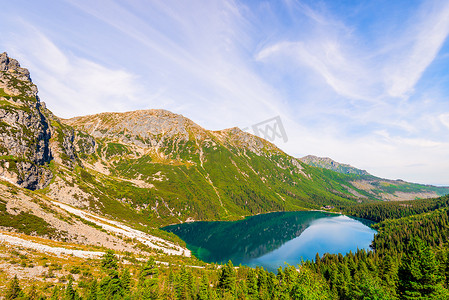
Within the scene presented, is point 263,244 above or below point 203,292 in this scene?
below

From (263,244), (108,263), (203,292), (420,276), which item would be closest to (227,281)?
(203,292)

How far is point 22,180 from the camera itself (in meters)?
104

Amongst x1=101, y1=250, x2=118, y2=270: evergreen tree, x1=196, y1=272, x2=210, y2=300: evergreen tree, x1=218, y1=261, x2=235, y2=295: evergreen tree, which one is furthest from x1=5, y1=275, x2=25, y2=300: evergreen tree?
x1=218, y1=261, x2=235, y2=295: evergreen tree

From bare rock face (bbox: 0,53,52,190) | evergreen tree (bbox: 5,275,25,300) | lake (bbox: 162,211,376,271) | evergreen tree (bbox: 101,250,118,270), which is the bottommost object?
lake (bbox: 162,211,376,271)

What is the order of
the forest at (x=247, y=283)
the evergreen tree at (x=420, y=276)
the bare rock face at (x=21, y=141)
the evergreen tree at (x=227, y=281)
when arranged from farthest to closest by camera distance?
the bare rock face at (x=21, y=141) < the evergreen tree at (x=227, y=281) < the forest at (x=247, y=283) < the evergreen tree at (x=420, y=276)

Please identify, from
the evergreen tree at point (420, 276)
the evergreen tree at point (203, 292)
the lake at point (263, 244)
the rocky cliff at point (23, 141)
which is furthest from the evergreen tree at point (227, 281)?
the rocky cliff at point (23, 141)

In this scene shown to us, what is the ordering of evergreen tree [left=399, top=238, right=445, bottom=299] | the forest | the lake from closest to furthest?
evergreen tree [left=399, top=238, right=445, bottom=299], the forest, the lake

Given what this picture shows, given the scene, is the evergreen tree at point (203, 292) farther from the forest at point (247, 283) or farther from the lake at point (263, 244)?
the lake at point (263, 244)

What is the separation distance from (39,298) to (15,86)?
746 ft

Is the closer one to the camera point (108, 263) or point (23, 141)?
point (108, 263)

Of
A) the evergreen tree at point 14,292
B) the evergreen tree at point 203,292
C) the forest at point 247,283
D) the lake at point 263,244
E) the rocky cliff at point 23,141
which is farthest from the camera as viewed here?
the lake at point 263,244

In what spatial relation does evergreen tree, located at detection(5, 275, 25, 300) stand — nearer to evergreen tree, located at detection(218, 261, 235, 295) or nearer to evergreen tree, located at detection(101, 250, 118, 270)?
evergreen tree, located at detection(101, 250, 118, 270)

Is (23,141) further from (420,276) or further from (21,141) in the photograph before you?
(420,276)

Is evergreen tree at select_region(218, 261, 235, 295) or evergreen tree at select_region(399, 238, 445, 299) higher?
evergreen tree at select_region(399, 238, 445, 299)
